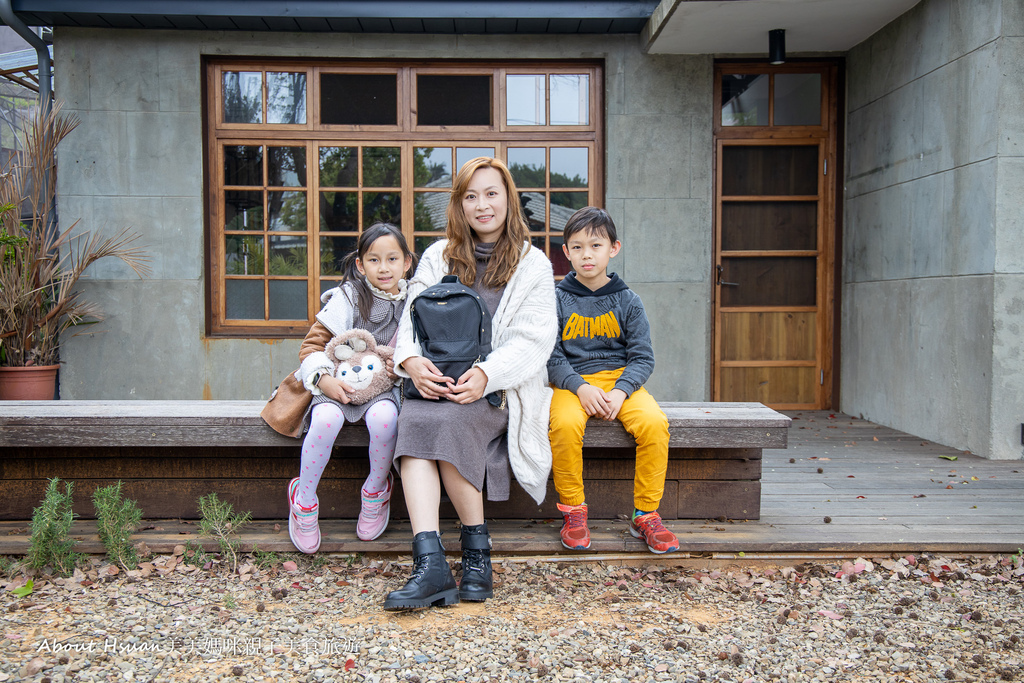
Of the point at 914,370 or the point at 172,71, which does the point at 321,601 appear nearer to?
the point at 914,370

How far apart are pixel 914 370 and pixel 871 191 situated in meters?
1.38

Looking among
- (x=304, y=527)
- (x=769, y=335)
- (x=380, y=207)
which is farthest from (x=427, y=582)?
(x=769, y=335)

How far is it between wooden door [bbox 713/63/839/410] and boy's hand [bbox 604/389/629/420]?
3.28 meters

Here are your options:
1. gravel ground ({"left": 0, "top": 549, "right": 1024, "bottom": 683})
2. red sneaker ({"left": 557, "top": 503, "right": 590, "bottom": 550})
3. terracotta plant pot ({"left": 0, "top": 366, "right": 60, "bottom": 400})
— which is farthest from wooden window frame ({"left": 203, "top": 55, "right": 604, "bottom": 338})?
red sneaker ({"left": 557, "top": 503, "right": 590, "bottom": 550})

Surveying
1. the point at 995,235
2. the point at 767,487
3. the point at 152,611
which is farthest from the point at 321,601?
the point at 995,235

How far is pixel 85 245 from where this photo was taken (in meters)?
5.11

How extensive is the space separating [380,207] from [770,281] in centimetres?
311

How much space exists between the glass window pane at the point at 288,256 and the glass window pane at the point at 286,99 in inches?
35.0

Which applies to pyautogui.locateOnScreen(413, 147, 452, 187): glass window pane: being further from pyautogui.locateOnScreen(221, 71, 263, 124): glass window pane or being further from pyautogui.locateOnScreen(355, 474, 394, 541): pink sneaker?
pyautogui.locateOnScreen(355, 474, 394, 541): pink sneaker

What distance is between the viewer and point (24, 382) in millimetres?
4762

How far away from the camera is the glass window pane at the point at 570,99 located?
539 cm

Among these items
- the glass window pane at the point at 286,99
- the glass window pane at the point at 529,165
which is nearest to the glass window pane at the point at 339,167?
the glass window pane at the point at 286,99

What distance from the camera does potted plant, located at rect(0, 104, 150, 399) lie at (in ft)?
15.1

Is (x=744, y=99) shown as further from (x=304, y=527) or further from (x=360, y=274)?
(x=304, y=527)
